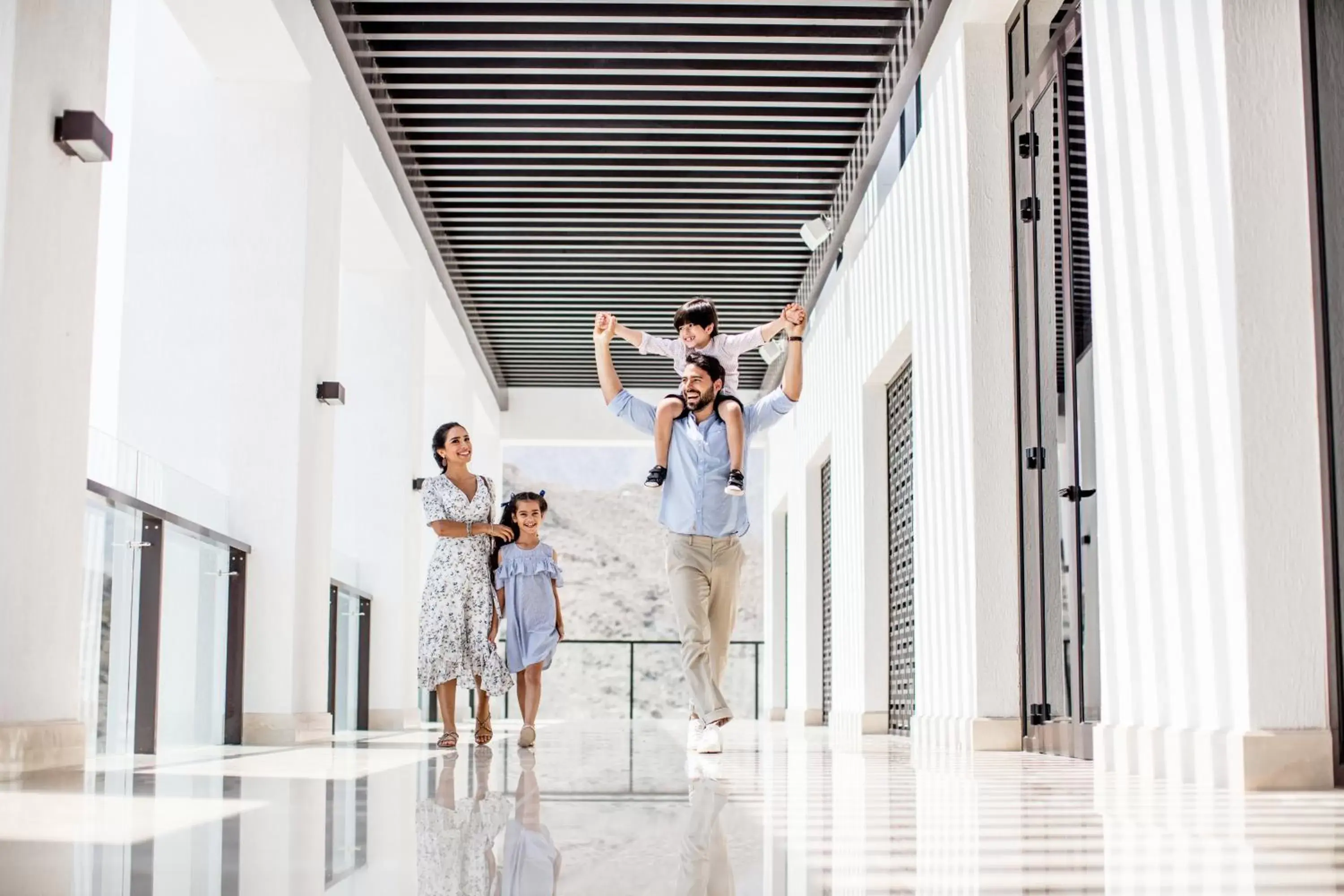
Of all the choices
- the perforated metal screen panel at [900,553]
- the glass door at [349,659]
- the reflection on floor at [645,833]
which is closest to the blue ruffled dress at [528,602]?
the reflection on floor at [645,833]

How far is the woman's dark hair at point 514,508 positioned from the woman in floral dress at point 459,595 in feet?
0.29

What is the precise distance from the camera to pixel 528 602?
220 inches

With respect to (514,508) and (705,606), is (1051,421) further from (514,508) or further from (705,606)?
(514,508)

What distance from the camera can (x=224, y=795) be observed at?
2783 mm

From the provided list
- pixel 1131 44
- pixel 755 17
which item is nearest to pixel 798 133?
pixel 755 17

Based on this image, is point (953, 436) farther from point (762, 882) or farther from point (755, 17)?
point (762, 882)

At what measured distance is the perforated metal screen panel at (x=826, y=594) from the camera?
11727mm

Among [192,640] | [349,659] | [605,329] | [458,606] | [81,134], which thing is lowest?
[349,659]

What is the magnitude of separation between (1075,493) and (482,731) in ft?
8.29

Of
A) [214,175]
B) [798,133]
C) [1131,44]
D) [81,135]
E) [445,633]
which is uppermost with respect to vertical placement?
[798,133]

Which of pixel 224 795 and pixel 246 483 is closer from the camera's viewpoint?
pixel 224 795

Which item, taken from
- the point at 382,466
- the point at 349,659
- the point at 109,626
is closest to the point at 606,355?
the point at 109,626

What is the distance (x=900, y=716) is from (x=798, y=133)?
142 inches

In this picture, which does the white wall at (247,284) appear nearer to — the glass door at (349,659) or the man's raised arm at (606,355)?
the glass door at (349,659)
